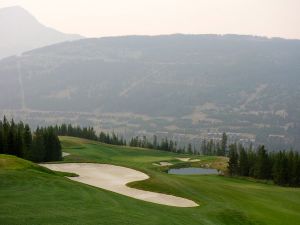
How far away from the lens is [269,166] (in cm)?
8862

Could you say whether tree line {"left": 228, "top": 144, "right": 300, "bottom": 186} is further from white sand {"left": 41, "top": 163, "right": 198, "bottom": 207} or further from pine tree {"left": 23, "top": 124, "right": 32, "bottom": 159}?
white sand {"left": 41, "top": 163, "right": 198, "bottom": 207}

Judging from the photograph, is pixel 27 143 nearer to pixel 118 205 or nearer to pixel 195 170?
pixel 195 170

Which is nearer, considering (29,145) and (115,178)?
(115,178)

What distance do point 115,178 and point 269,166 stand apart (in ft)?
164

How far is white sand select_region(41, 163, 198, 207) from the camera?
38.7m

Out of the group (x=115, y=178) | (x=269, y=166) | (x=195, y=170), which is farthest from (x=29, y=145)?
(x=269, y=166)

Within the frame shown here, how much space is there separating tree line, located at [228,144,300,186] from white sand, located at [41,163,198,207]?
42203 millimetres

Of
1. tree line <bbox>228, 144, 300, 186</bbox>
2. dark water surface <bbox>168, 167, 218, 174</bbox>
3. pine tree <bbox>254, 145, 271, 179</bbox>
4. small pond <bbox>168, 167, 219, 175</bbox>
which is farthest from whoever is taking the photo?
dark water surface <bbox>168, 167, 218, 174</bbox>

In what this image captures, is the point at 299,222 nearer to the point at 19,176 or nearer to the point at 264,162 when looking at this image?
the point at 19,176

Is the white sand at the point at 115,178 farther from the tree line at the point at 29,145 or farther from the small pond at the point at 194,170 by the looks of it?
the small pond at the point at 194,170

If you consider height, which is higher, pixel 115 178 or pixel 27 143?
pixel 27 143

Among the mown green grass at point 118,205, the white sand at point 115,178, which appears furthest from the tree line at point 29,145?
the mown green grass at point 118,205

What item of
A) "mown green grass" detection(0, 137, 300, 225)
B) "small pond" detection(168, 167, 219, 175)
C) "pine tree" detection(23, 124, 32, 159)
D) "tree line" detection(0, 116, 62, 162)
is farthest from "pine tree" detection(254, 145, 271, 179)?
"pine tree" detection(23, 124, 32, 159)

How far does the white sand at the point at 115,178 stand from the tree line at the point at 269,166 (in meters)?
42.2
